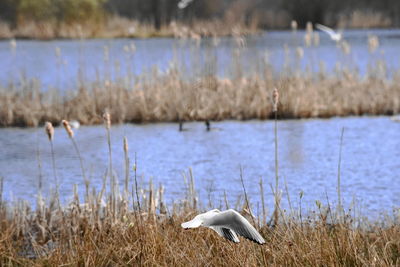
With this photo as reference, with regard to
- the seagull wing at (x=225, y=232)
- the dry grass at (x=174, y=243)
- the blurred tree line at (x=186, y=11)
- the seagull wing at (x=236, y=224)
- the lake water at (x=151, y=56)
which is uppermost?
the blurred tree line at (x=186, y=11)

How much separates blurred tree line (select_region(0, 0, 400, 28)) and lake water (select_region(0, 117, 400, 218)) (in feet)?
52.7

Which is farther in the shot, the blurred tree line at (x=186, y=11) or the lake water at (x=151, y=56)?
the blurred tree line at (x=186, y=11)

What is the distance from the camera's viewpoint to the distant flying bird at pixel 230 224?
3.06m

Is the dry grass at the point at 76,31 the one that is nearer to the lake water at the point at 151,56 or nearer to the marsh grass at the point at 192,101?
the lake water at the point at 151,56

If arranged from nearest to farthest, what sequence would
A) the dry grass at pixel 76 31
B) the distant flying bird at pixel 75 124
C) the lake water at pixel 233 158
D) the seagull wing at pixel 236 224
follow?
the seagull wing at pixel 236 224 → the lake water at pixel 233 158 → the distant flying bird at pixel 75 124 → the dry grass at pixel 76 31

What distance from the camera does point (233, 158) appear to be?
8.06 meters

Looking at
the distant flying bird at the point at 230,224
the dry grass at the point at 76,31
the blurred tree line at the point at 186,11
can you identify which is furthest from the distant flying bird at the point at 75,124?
the dry grass at the point at 76,31

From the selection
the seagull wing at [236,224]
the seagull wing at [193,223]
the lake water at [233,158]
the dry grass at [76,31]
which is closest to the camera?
the seagull wing at [193,223]

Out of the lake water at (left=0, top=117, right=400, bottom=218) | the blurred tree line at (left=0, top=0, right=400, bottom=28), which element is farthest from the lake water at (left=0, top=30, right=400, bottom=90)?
the lake water at (left=0, top=117, right=400, bottom=218)

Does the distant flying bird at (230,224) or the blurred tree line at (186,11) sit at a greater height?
the blurred tree line at (186,11)

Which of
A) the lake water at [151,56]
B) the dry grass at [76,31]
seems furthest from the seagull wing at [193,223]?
the dry grass at [76,31]

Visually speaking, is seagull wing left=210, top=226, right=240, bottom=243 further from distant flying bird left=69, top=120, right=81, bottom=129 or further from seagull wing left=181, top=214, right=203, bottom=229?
distant flying bird left=69, top=120, right=81, bottom=129

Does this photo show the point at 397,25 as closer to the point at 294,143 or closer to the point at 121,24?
the point at 121,24

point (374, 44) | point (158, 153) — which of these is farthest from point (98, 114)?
point (374, 44)
